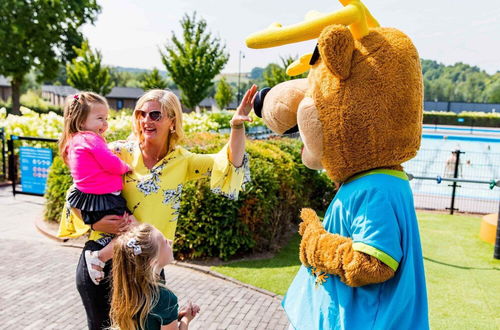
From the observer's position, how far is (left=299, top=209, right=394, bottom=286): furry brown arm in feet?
6.14

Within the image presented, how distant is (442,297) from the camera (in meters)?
4.79

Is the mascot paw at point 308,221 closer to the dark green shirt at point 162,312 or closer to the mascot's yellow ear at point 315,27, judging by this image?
the dark green shirt at point 162,312

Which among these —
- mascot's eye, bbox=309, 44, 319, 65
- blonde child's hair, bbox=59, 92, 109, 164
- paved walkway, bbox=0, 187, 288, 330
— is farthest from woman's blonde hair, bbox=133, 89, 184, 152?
paved walkway, bbox=0, 187, 288, 330

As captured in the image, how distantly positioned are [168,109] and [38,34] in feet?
113

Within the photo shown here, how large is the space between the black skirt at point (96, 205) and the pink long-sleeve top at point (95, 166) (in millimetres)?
34

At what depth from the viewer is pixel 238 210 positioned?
5480 mm

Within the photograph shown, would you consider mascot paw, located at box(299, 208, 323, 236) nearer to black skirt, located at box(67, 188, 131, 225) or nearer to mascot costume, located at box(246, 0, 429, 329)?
mascot costume, located at box(246, 0, 429, 329)

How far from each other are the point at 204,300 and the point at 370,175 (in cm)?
312

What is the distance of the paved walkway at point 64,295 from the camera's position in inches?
161

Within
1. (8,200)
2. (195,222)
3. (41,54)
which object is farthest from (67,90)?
(195,222)

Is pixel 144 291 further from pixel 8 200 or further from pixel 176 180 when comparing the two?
pixel 8 200

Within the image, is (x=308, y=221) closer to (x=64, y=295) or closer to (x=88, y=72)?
(x=64, y=295)

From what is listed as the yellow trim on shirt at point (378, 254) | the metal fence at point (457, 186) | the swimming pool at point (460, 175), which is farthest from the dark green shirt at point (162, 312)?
the swimming pool at point (460, 175)

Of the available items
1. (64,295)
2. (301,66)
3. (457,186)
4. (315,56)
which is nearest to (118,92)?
(457,186)
